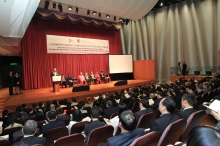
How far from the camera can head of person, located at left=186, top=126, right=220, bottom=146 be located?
707mm

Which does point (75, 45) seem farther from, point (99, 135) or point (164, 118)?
point (164, 118)

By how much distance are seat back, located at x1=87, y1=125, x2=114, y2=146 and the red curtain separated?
29.3 feet

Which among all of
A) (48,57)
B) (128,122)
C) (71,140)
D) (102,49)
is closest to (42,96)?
(48,57)

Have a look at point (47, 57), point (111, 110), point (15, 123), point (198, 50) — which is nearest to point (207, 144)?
point (111, 110)

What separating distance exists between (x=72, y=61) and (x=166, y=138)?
1053 cm

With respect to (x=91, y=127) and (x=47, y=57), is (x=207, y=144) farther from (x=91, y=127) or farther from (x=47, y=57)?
(x=47, y=57)

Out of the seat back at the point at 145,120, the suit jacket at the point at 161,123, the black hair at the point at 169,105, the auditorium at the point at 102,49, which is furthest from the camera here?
the auditorium at the point at 102,49

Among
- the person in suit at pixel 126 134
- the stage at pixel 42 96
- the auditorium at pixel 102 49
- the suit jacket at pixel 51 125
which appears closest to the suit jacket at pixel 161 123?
the person in suit at pixel 126 134

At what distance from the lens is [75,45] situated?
1175 cm

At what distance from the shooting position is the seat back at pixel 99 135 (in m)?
2.16

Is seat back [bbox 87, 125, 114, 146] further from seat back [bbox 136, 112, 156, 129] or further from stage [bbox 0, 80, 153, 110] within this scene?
stage [bbox 0, 80, 153, 110]

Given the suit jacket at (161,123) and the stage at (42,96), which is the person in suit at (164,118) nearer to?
the suit jacket at (161,123)

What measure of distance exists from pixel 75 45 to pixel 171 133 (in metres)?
10.6

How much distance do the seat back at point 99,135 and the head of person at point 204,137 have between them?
1555 millimetres
